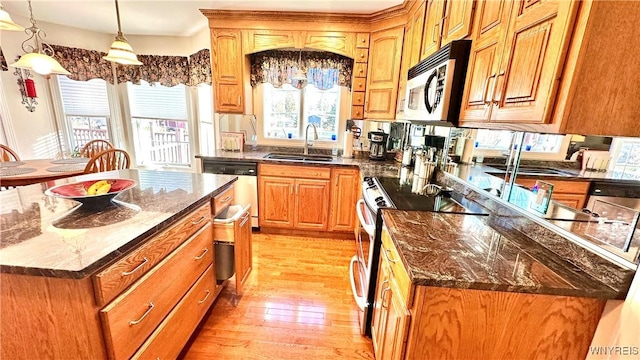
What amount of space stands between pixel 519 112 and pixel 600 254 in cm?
59

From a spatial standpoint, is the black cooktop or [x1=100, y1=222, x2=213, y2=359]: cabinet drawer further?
the black cooktop

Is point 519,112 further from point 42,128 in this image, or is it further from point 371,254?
point 42,128

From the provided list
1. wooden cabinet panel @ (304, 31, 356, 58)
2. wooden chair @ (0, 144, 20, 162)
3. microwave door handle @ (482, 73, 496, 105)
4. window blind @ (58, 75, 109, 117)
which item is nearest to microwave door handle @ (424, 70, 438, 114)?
microwave door handle @ (482, 73, 496, 105)

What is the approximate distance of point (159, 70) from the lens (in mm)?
3600

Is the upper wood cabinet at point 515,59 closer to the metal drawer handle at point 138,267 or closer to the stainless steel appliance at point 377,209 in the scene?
the stainless steel appliance at point 377,209

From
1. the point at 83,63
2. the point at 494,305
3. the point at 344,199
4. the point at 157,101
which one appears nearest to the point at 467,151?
the point at 494,305

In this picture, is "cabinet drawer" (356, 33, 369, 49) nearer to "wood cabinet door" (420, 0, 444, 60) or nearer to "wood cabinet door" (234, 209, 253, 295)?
"wood cabinet door" (420, 0, 444, 60)

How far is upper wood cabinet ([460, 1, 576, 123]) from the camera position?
79 cm

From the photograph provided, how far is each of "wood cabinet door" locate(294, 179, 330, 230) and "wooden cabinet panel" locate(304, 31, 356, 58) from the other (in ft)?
4.86

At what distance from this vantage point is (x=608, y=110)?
75cm

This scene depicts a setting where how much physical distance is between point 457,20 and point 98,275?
6.78ft

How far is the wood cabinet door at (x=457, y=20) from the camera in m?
1.33

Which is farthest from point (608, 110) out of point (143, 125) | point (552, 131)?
point (143, 125)

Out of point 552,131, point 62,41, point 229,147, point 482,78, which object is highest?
point 62,41
